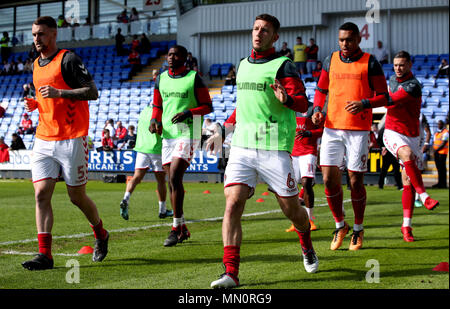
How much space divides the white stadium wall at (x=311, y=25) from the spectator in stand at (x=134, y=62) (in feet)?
7.31

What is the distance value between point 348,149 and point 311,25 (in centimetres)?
2264

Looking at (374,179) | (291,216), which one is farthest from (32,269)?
(374,179)

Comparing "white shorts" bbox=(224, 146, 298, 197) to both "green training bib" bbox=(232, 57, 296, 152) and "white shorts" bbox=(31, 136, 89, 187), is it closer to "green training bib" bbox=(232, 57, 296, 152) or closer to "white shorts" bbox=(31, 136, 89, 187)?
"green training bib" bbox=(232, 57, 296, 152)

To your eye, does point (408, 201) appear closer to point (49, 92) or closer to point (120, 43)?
point (49, 92)

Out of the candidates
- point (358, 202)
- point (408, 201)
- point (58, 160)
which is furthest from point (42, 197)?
point (408, 201)

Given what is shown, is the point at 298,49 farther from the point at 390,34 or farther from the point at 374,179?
the point at 374,179

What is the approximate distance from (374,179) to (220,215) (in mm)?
9554

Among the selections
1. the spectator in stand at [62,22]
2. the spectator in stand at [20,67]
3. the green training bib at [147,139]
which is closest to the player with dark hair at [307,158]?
the green training bib at [147,139]

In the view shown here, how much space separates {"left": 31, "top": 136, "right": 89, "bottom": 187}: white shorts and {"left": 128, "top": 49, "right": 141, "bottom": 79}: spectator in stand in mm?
26201

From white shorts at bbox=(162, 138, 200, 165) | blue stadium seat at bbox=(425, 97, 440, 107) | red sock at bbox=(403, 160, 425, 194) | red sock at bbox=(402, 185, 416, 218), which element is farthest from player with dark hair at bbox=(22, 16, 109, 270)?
blue stadium seat at bbox=(425, 97, 440, 107)

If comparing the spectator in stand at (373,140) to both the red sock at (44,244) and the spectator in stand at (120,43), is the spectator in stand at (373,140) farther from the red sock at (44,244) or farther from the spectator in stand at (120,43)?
the spectator in stand at (120,43)

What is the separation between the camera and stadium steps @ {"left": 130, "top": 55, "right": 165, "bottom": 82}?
31414 mm

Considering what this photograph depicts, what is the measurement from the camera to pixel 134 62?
104 ft
